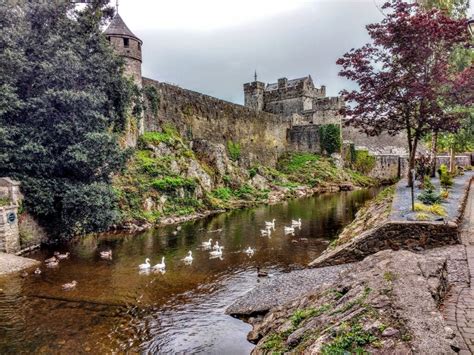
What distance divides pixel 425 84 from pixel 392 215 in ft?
29.0

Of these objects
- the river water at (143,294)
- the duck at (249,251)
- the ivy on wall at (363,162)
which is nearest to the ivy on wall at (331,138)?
the ivy on wall at (363,162)

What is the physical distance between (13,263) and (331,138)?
164 ft

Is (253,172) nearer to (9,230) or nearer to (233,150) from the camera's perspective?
(233,150)

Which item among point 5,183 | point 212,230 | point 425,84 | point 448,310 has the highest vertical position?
point 425,84

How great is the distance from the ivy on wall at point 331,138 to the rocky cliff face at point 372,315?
51170 millimetres

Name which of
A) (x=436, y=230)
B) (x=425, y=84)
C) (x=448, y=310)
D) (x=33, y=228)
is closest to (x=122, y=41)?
(x=33, y=228)

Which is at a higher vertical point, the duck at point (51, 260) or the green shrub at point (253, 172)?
the green shrub at point (253, 172)

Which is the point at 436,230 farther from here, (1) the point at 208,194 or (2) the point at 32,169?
(1) the point at 208,194

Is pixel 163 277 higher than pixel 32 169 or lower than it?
lower

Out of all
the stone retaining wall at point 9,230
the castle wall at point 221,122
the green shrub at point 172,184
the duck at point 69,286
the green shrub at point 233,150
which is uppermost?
the castle wall at point 221,122

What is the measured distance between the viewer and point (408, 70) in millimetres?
20297

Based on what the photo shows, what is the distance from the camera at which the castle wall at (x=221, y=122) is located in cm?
3938

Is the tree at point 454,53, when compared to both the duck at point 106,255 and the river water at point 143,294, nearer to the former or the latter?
the river water at point 143,294

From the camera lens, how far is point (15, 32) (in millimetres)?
17891
